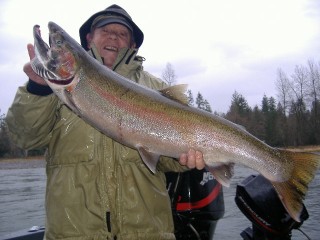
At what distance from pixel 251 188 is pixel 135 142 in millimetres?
1994

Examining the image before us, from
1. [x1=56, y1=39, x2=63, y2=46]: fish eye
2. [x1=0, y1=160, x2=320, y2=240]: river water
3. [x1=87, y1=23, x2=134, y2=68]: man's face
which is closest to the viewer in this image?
[x1=56, y1=39, x2=63, y2=46]: fish eye

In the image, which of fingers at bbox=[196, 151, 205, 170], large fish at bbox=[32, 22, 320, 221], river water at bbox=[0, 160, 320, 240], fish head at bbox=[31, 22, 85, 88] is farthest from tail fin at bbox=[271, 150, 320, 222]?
river water at bbox=[0, 160, 320, 240]

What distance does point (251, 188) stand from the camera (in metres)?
4.41

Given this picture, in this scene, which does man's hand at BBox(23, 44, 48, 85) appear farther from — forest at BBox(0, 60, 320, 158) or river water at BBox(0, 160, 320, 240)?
forest at BBox(0, 60, 320, 158)

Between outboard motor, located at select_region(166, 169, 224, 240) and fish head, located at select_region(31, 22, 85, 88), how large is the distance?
2.09 metres

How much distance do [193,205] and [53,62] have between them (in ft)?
8.12

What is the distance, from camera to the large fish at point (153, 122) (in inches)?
115

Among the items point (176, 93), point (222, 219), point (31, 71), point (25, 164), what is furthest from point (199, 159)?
point (25, 164)

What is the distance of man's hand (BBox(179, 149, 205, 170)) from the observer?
3062 mm

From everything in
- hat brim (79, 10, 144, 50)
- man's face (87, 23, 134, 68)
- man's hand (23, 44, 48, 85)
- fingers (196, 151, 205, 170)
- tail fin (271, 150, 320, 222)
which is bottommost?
tail fin (271, 150, 320, 222)

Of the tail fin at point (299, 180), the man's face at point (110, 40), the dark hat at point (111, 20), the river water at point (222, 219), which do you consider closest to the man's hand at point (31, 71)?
the man's face at point (110, 40)

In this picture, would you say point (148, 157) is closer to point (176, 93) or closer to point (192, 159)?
point (192, 159)

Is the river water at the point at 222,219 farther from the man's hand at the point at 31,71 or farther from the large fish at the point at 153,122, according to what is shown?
the man's hand at the point at 31,71

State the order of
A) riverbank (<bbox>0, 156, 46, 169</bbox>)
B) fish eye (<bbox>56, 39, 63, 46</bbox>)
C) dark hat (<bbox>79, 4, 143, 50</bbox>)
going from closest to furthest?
fish eye (<bbox>56, 39, 63, 46</bbox>) < dark hat (<bbox>79, 4, 143, 50</bbox>) < riverbank (<bbox>0, 156, 46, 169</bbox>)
